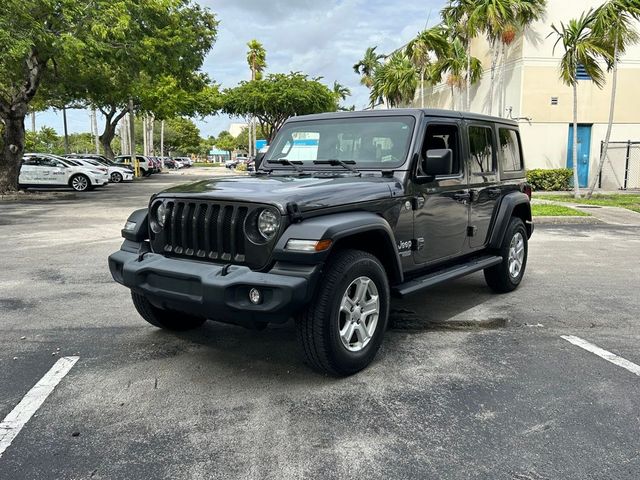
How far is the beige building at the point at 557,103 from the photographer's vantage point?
20.5 m

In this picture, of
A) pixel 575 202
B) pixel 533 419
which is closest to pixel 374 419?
pixel 533 419

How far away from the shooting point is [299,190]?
3.82 meters

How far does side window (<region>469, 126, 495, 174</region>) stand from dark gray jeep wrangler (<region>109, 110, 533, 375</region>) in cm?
3

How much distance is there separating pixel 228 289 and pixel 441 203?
2283 mm

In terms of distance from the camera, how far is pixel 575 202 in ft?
54.4

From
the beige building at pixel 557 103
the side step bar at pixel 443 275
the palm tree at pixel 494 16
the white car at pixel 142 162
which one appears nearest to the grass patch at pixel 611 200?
the beige building at pixel 557 103

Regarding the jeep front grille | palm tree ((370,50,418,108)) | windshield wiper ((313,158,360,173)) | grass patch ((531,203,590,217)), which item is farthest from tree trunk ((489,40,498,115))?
the jeep front grille

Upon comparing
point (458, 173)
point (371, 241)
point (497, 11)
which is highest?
point (497, 11)

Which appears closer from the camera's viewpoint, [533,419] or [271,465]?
[271,465]

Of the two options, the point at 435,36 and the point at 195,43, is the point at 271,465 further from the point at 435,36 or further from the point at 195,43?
the point at 435,36

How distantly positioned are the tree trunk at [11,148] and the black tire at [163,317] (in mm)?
16648

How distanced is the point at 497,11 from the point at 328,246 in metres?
17.6

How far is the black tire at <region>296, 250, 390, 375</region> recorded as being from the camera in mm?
3643

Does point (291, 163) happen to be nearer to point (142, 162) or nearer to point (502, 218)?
point (502, 218)
